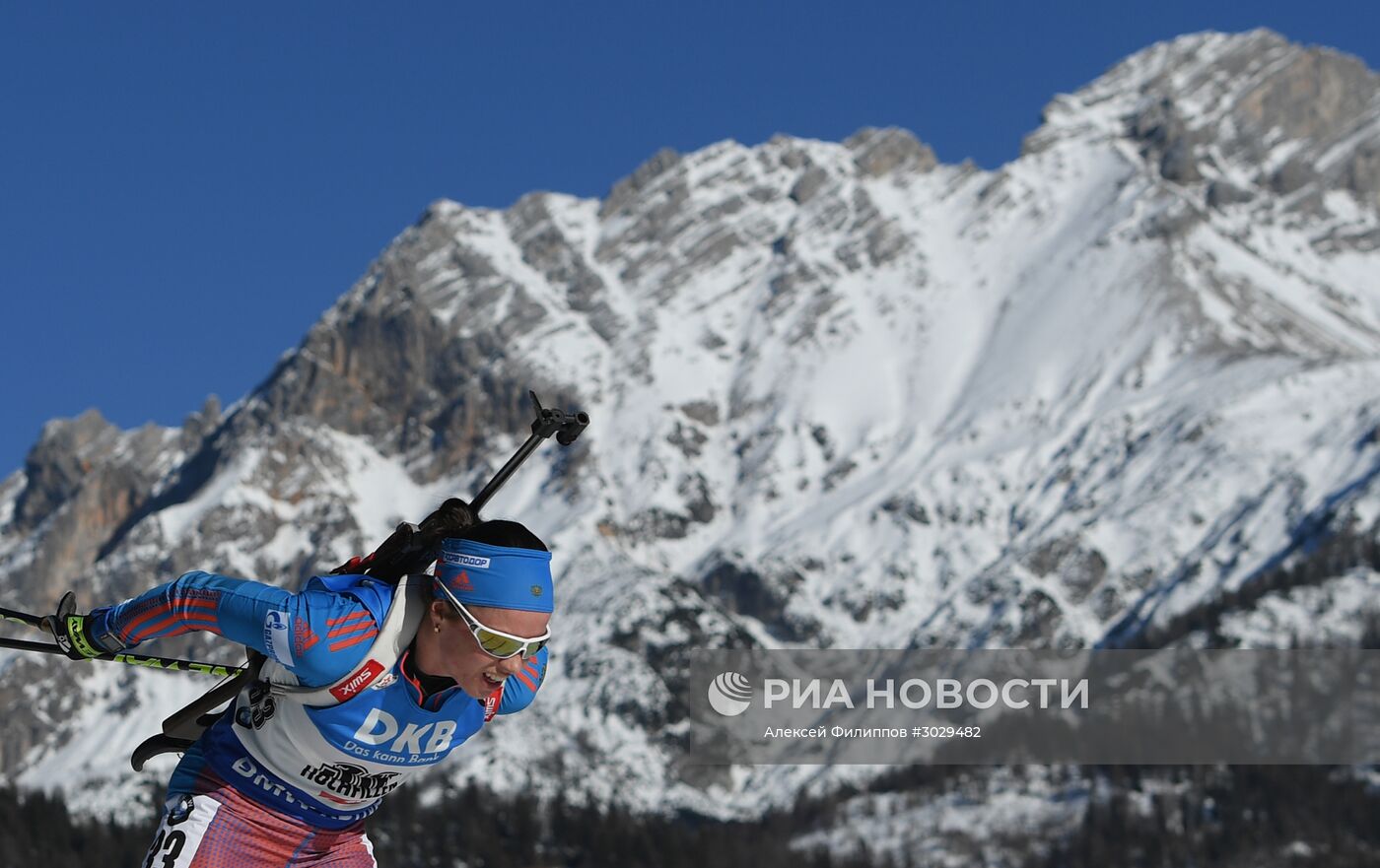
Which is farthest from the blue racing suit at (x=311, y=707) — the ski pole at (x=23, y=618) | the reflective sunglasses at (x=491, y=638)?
the reflective sunglasses at (x=491, y=638)

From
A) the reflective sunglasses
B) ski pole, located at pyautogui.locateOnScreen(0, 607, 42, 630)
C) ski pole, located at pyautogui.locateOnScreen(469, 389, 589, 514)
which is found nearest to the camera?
the reflective sunglasses

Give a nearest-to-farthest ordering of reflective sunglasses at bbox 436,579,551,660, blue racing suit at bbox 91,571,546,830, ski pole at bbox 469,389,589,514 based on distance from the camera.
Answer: blue racing suit at bbox 91,571,546,830
reflective sunglasses at bbox 436,579,551,660
ski pole at bbox 469,389,589,514

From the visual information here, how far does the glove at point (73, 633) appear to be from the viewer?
10.6m

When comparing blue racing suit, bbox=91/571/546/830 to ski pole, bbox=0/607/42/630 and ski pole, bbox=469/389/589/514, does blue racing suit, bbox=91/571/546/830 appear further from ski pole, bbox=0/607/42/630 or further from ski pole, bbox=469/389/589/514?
ski pole, bbox=469/389/589/514

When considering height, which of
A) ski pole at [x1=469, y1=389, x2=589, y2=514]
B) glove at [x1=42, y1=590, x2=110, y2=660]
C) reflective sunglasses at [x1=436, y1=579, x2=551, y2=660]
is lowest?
glove at [x1=42, y1=590, x2=110, y2=660]

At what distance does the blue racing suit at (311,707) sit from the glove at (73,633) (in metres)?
0.06

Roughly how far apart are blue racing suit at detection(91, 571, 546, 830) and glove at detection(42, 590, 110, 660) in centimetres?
6

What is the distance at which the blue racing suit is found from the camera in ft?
32.6

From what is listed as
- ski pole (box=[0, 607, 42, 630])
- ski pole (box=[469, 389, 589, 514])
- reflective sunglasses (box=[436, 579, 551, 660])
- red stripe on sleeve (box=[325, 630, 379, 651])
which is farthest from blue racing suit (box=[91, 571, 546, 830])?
ski pole (box=[469, 389, 589, 514])

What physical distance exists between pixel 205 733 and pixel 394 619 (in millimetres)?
1483

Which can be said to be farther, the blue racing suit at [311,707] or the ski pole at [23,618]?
the ski pole at [23,618]

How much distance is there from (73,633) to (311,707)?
1262 millimetres

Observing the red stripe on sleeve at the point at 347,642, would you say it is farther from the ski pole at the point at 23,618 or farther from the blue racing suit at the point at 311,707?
the ski pole at the point at 23,618

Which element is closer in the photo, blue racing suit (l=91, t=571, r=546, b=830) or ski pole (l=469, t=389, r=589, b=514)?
blue racing suit (l=91, t=571, r=546, b=830)
